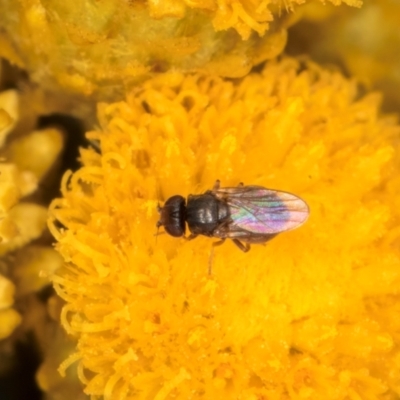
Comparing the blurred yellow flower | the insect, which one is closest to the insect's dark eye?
the insect

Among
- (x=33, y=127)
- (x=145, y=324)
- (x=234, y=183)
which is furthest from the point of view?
(x=33, y=127)

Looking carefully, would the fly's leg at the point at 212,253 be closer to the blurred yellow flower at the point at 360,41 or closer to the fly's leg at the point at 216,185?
the fly's leg at the point at 216,185

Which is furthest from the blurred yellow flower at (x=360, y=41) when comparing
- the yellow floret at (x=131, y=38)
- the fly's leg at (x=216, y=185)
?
the fly's leg at (x=216, y=185)

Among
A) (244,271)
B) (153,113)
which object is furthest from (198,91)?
(244,271)

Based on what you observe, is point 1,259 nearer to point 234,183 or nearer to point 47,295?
point 47,295

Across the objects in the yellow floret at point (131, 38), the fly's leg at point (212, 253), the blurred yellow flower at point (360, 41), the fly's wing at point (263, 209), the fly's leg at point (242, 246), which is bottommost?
the fly's leg at point (212, 253)

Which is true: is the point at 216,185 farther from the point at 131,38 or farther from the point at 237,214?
the point at 131,38
